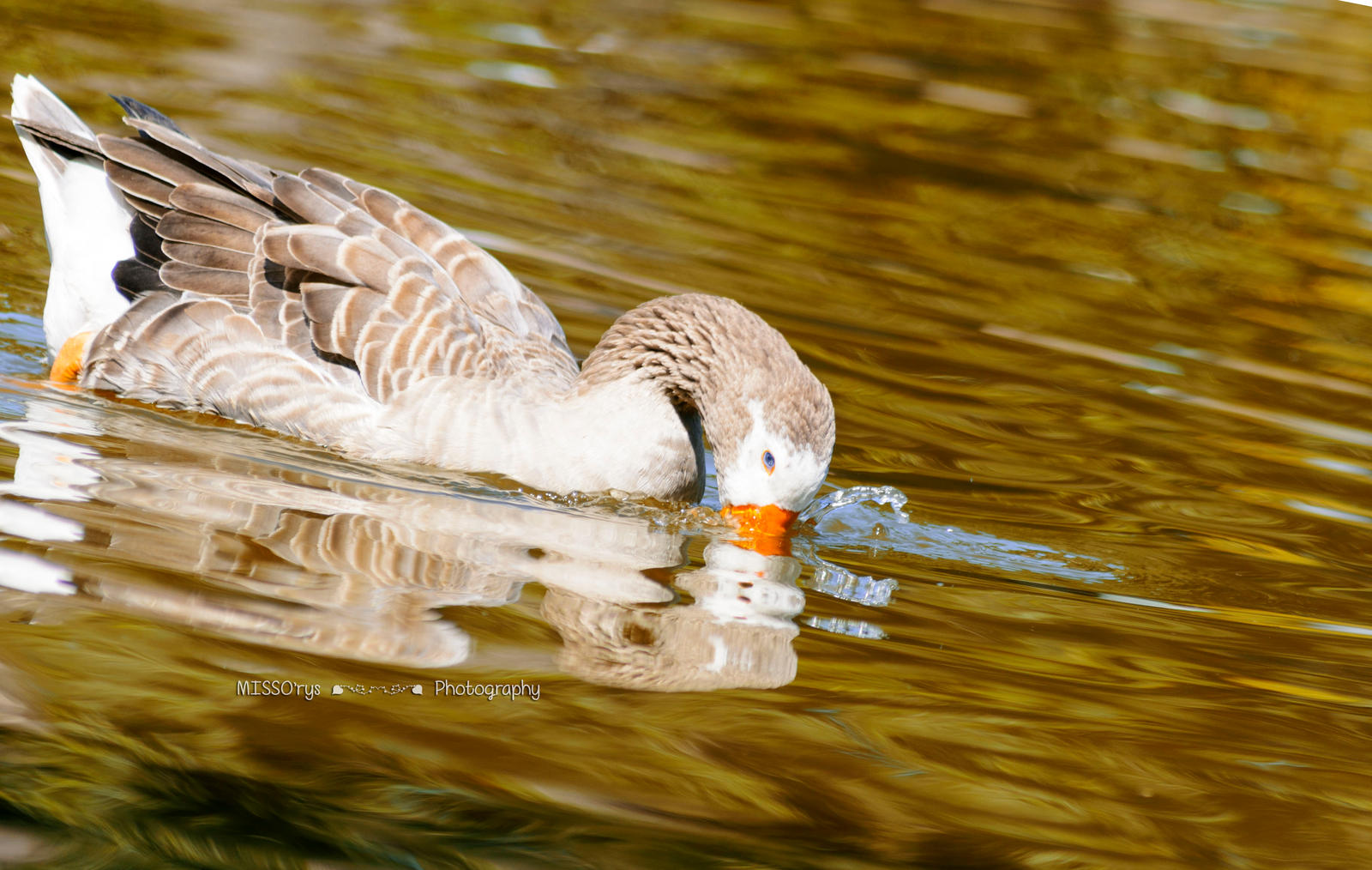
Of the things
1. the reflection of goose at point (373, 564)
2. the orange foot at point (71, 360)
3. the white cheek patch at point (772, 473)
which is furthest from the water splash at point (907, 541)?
the orange foot at point (71, 360)

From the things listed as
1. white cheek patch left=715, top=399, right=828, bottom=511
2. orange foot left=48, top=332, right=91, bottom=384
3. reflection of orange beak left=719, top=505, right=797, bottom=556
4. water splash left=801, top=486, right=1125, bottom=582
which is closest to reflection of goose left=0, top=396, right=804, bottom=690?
reflection of orange beak left=719, top=505, right=797, bottom=556

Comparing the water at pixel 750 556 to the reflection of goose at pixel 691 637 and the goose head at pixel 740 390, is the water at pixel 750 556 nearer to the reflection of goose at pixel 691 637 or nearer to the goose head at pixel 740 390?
the reflection of goose at pixel 691 637

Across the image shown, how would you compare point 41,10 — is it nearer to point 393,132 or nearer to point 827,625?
point 393,132

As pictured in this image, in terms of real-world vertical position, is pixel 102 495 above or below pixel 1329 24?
below

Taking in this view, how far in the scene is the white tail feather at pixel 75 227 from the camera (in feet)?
24.9

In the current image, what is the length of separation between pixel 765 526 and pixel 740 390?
1.96ft

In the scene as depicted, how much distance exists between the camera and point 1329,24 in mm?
22172

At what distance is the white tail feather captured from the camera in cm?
760

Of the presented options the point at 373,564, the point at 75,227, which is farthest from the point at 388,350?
the point at 75,227

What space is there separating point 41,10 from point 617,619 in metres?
11.8

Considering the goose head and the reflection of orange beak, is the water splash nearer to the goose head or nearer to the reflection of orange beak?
the reflection of orange beak

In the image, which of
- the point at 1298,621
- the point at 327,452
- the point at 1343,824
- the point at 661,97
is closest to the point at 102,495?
the point at 327,452

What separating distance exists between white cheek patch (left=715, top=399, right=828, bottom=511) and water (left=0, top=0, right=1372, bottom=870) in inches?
8.4

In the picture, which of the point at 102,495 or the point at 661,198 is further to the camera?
the point at 661,198
